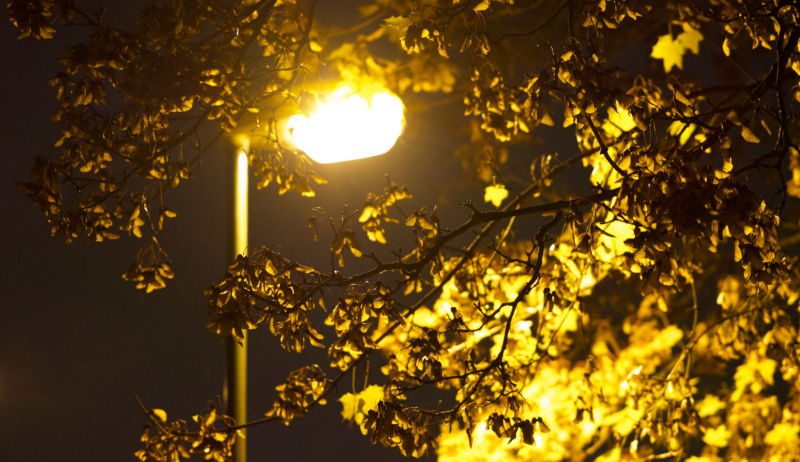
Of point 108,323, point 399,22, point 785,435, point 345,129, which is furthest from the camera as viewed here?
point 785,435

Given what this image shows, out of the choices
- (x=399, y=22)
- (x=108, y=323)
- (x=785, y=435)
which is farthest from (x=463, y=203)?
(x=785, y=435)

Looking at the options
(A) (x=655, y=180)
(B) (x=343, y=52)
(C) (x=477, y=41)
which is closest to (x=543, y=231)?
(A) (x=655, y=180)

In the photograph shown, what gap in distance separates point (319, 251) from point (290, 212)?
1.10 feet

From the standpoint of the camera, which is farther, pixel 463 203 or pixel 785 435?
pixel 785 435

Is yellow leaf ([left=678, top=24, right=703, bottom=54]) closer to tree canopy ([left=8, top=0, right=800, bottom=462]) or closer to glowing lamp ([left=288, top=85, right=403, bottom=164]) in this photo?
tree canopy ([left=8, top=0, right=800, bottom=462])

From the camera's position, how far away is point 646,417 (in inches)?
88.2

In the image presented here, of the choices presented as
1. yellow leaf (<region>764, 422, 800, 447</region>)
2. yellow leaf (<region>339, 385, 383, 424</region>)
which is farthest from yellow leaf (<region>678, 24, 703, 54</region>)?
yellow leaf (<region>764, 422, 800, 447</region>)

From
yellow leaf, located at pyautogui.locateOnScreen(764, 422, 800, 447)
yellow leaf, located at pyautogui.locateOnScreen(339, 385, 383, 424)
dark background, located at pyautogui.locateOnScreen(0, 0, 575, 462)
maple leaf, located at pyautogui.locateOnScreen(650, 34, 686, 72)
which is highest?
maple leaf, located at pyautogui.locateOnScreen(650, 34, 686, 72)

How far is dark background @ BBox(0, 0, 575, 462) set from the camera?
227cm

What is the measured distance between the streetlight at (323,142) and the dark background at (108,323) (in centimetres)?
9

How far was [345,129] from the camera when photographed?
202 cm

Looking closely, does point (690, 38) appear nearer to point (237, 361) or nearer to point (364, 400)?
point (364, 400)

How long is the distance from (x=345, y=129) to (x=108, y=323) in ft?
5.32

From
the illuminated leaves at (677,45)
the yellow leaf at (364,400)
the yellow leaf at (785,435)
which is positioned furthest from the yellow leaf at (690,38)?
the yellow leaf at (785,435)
